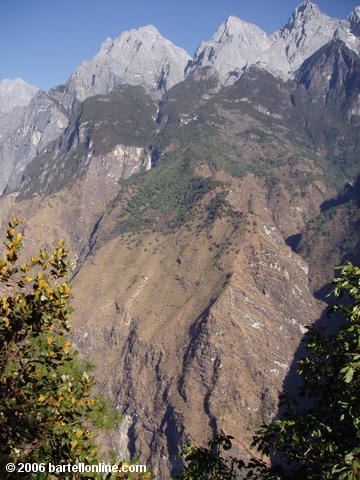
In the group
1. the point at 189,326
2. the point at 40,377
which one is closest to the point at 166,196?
the point at 189,326

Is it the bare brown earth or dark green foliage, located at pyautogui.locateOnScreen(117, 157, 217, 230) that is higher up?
dark green foliage, located at pyautogui.locateOnScreen(117, 157, 217, 230)

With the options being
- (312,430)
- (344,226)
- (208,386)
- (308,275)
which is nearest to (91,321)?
(208,386)

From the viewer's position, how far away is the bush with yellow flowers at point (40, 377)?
8062 millimetres

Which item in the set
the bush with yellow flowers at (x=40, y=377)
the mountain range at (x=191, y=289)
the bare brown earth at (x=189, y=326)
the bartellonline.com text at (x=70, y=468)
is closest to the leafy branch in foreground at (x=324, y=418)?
the bartellonline.com text at (x=70, y=468)

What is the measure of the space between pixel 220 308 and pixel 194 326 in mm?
7467

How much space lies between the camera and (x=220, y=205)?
138125mm

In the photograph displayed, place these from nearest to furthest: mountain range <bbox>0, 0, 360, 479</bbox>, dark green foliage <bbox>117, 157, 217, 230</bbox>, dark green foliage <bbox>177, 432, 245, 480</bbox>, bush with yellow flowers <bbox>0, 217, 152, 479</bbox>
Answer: bush with yellow flowers <bbox>0, 217, 152, 479</bbox>
dark green foliage <bbox>177, 432, 245, 480</bbox>
mountain range <bbox>0, 0, 360, 479</bbox>
dark green foliage <bbox>117, 157, 217, 230</bbox>

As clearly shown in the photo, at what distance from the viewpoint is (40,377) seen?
8859mm

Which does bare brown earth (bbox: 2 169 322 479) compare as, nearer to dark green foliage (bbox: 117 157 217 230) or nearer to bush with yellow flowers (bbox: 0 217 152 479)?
dark green foliage (bbox: 117 157 217 230)

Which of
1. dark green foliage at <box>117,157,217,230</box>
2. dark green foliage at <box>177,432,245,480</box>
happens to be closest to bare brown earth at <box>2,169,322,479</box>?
dark green foliage at <box>117,157,217,230</box>

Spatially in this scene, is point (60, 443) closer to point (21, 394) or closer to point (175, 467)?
point (21, 394)

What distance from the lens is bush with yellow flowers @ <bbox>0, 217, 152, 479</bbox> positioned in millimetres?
8062

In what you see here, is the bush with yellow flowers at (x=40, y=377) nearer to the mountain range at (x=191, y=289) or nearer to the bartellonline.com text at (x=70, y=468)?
the bartellonline.com text at (x=70, y=468)

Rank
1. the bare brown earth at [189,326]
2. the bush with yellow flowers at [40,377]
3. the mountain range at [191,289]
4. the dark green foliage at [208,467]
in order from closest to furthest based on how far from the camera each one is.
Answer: the bush with yellow flowers at [40,377] < the dark green foliage at [208,467] < the bare brown earth at [189,326] < the mountain range at [191,289]
